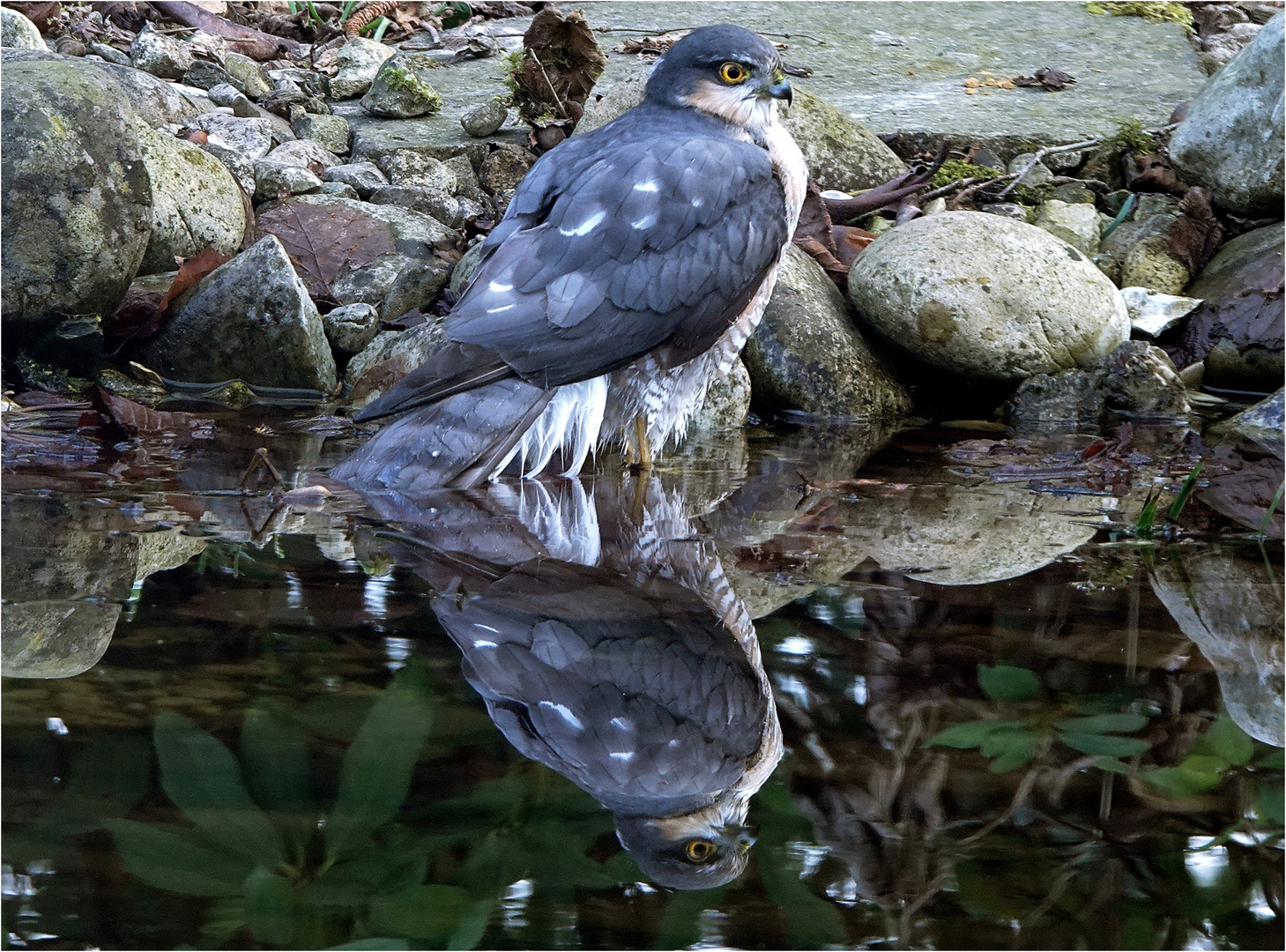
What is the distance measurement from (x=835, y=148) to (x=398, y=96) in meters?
2.73

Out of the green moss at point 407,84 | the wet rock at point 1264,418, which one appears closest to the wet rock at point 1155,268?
the wet rock at point 1264,418

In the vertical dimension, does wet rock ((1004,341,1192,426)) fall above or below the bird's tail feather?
below

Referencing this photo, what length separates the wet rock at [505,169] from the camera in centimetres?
644

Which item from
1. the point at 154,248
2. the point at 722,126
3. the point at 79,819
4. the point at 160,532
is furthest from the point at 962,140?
the point at 79,819

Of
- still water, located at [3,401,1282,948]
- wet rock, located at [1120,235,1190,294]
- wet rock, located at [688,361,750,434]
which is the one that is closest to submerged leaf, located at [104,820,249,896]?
still water, located at [3,401,1282,948]

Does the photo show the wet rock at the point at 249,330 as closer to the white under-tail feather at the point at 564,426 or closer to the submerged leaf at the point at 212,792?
the white under-tail feather at the point at 564,426

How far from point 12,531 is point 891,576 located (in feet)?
6.23

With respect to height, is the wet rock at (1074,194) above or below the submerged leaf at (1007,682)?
below

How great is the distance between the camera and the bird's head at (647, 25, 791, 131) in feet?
12.6

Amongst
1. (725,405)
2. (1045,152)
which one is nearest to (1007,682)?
(725,405)

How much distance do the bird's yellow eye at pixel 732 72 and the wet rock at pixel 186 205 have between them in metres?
2.50

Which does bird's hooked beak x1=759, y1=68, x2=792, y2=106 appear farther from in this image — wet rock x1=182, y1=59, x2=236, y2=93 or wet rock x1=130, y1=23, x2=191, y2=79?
wet rock x1=130, y1=23, x2=191, y2=79

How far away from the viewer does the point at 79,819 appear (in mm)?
1460

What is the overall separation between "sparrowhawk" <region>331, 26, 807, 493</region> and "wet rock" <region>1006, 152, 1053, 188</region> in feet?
9.58
